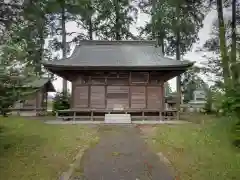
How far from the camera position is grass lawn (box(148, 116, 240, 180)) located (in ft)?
20.0

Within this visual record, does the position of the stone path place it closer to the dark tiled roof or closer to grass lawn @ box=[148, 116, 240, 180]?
grass lawn @ box=[148, 116, 240, 180]

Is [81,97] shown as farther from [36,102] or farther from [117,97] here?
[36,102]

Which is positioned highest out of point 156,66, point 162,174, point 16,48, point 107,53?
point 107,53

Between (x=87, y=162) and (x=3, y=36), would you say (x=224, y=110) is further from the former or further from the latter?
(x=3, y=36)

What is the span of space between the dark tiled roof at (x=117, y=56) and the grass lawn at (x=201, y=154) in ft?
27.4

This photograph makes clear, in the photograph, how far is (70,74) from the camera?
19453mm

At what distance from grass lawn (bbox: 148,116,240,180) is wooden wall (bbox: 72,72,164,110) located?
8149mm

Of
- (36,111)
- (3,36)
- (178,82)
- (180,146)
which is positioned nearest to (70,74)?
(36,111)

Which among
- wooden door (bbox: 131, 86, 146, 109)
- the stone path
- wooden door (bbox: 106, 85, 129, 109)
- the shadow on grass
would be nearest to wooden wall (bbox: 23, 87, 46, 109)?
wooden door (bbox: 106, 85, 129, 109)

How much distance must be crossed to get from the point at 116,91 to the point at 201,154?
12.1m

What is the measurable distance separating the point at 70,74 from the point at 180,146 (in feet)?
39.9

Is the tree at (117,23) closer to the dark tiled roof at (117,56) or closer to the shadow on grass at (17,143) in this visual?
the dark tiled roof at (117,56)

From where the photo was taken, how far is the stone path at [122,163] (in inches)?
235

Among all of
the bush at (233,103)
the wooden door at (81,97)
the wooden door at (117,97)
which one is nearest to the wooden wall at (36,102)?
the wooden door at (81,97)
